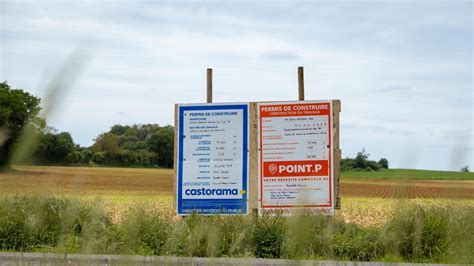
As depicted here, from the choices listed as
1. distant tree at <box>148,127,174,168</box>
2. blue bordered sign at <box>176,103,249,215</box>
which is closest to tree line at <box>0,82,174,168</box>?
distant tree at <box>148,127,174,168</box>

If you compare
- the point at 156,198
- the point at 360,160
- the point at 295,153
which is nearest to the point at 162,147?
the point at 156,198

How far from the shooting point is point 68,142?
2934mm

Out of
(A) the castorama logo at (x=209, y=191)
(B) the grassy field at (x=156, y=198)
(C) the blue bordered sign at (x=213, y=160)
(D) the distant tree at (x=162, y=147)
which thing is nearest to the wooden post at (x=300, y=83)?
(C) the blue bordered sign at (x=213, y=160)

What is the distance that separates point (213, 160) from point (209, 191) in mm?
550

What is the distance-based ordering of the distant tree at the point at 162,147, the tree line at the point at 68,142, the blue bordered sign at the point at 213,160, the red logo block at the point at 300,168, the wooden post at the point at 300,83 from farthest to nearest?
1. the distant tree at the point at 162,147
2. the wooden post at the point at 300,83
3. the blue bordered sign at the point at 213,160
4. the red logo block at the point at 300,168
5. the tree line at the point at 68,142

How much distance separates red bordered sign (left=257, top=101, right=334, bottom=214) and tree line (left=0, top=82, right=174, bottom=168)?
8.20 ft

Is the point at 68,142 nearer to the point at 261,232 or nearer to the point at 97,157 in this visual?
the point at 97,157

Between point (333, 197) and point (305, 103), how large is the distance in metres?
1.70

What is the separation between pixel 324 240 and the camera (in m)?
8.36

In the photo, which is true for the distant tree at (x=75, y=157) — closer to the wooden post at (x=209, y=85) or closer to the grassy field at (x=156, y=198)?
the grassy field at (x=156, y=198)

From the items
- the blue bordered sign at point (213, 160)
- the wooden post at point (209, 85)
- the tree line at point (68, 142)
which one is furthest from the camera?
the wooden post at point (209, 85)

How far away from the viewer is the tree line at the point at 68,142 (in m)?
2.12

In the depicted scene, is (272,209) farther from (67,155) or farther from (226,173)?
(67,155)

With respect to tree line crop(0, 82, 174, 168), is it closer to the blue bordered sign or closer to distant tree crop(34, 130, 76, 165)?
distant tree crop(34, 130, 76, 165)
